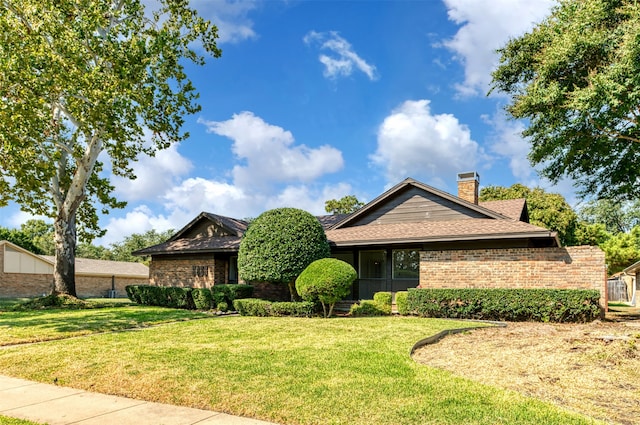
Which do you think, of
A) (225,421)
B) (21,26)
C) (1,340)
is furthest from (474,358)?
(21,26)

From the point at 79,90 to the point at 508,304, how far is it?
17.2 metres

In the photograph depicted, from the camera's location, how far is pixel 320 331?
10352 millimetres

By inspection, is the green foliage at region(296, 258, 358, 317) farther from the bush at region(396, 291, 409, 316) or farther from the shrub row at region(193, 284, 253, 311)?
the shrub row at region(193, 284, 253, 311)

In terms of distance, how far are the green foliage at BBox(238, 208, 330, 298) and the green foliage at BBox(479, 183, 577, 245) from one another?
21955 millimetres

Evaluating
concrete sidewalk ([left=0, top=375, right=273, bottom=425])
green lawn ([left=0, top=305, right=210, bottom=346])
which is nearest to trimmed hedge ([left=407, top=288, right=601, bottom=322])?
green lawn ([left=0, top=305, right=210, bottom=346])

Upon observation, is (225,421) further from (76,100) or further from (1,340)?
(76,100)

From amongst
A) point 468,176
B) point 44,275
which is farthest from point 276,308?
point 44,275

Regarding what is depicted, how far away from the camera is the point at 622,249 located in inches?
1396

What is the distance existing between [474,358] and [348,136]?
1292 centimetres

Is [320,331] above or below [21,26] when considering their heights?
below

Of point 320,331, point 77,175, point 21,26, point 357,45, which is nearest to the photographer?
point 320,331

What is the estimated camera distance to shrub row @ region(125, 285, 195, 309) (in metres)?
18.8

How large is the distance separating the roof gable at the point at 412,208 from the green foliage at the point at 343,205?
24440 millimetres

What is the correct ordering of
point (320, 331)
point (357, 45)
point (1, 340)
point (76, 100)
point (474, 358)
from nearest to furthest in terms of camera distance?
point (474, 358)
point (1, 340)
point (320, 331)
point (357, 45)
point (76, 100)
